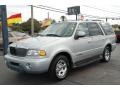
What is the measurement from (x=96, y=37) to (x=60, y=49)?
87.3 inches

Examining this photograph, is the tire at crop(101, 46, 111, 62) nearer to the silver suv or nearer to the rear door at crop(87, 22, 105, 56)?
the silver suv

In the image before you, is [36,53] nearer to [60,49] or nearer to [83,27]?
[60,49]

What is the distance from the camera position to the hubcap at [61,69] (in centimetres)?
588

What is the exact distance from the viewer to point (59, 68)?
5914 mm

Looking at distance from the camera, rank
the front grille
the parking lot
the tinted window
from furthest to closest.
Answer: the tinted window
the parking lot
the front grille

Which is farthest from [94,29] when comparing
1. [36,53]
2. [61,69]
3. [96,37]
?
[36,53]

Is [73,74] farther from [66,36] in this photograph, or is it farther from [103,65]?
[103,65]

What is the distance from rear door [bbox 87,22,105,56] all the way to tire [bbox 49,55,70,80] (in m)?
1.53

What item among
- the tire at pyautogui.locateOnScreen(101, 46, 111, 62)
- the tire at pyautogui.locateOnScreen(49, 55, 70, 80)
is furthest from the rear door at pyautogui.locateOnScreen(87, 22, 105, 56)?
the tire at pyautogui.locateOnScreen(49, 55, 70, 80)

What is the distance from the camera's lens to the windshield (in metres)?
6.53

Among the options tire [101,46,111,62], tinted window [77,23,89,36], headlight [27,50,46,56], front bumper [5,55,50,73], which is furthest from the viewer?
tire [101,46,111,62]

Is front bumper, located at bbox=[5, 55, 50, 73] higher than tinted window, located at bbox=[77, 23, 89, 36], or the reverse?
tinted window, located at bbox=[77, 23, 89, 36]

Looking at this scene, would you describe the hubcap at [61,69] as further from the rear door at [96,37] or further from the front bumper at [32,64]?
the rear door at [96,37]

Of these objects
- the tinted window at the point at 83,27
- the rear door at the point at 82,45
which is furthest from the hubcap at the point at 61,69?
the tinted window at the point at 83,27
